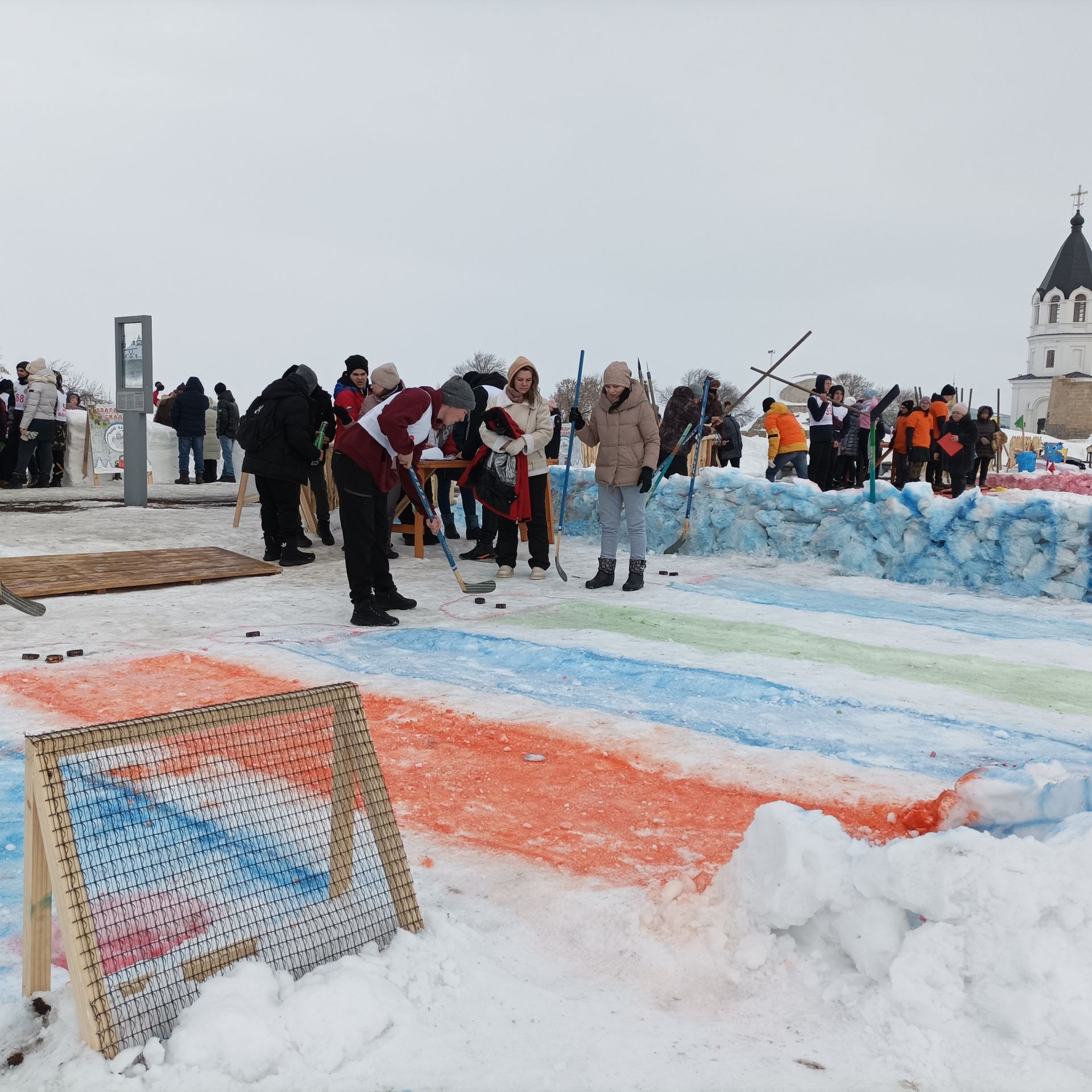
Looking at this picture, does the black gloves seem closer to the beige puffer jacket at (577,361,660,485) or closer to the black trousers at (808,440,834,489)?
the beige puffer jacket at (577,361,660,485)

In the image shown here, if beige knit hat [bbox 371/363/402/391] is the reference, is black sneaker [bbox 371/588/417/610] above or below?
below

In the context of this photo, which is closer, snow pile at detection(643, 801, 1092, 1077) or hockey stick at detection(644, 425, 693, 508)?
snow pile at detection(643, 801, 1092, 1077)

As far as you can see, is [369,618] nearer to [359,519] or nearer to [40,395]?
[359,519]

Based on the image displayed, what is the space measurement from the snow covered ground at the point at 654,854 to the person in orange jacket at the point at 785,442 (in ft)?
17.8

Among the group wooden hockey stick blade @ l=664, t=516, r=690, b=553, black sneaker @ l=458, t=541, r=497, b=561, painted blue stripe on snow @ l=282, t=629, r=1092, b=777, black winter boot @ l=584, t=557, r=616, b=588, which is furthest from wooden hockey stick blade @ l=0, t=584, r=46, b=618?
wooden hockey stick blade @ l=664, t=516, r=690, b=553

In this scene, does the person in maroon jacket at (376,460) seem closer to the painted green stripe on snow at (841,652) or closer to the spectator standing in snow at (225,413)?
the painted green stripe on snow at (841,652)

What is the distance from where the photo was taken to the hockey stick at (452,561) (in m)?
6.55

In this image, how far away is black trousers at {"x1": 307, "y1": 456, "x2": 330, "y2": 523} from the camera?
897 cm

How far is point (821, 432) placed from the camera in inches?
500

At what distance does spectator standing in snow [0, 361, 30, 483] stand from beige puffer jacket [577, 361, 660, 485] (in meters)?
10.3

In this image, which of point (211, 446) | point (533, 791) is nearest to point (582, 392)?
point (211, 446)

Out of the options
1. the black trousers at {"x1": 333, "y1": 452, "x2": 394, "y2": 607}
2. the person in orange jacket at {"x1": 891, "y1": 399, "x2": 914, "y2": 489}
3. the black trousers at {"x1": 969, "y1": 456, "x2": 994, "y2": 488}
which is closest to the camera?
the black trousers at {"x1": 333, "y1": 452, "x2": 394, "y2": 607}

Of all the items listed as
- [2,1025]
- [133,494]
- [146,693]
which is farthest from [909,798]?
[133,494]

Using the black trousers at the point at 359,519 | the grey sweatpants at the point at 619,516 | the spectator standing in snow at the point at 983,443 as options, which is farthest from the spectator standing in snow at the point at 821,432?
the black trousers at the point at 359,519
